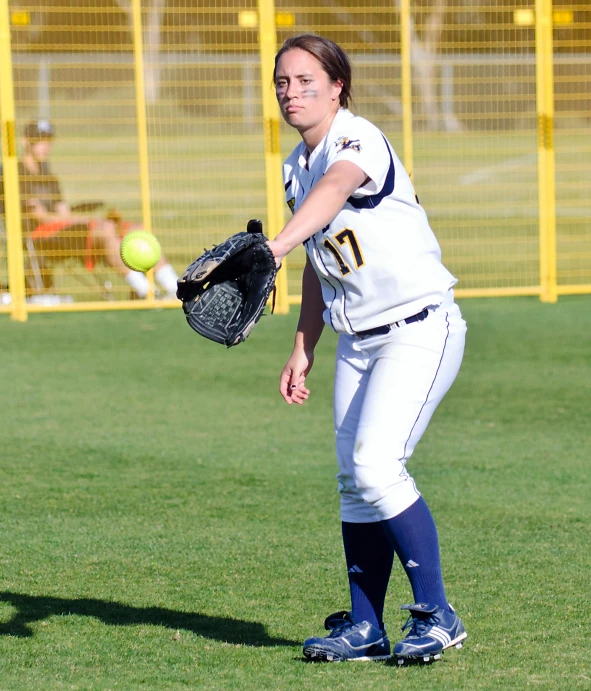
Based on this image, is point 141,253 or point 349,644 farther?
point 141,253

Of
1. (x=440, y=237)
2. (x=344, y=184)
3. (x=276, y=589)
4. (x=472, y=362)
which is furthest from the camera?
(x=440, y=237)

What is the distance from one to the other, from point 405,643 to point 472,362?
6529mm

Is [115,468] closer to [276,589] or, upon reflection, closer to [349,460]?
[276,589]

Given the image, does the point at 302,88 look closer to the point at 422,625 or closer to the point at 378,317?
the point at 378,317

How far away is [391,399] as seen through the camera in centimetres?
368

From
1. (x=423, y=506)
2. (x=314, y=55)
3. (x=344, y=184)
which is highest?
(x=314, y=55)

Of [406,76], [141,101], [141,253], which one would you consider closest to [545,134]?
[406,76]

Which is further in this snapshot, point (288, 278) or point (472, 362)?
point (288, 278)

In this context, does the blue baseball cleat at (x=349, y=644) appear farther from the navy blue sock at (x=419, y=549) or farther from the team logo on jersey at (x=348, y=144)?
the team logo on jersey at (x=348, y=144)

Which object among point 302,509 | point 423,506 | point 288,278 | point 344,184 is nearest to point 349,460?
point 423,506

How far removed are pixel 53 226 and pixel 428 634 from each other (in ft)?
33.7

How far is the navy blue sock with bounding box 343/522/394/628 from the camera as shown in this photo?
3918 millimetres

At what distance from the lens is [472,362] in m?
10.1

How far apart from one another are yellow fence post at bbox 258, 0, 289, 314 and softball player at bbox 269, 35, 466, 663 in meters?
9.20
